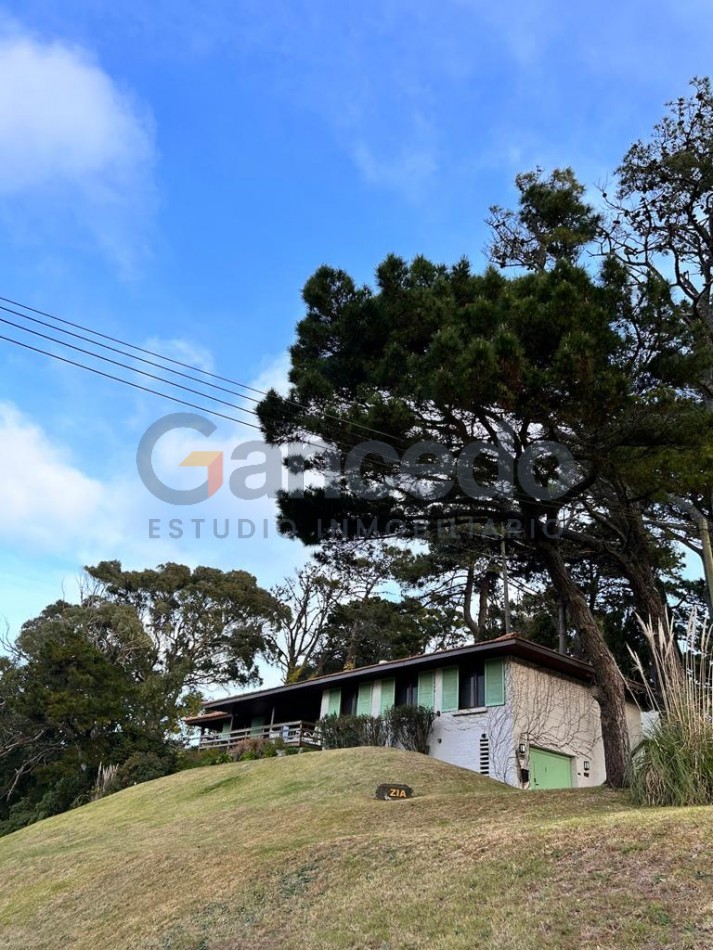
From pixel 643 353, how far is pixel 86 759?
20.0 metres

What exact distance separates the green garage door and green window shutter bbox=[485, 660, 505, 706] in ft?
4.13

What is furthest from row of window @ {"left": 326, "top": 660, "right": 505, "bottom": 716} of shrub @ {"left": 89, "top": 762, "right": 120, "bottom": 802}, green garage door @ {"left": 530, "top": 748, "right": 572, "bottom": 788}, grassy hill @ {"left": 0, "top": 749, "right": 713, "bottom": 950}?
shrub @ {"left": 89, "top": 762, "right": 120, "bottom": 802}

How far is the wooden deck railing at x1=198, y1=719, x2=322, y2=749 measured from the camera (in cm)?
1929

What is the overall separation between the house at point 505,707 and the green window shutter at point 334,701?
0.61 m

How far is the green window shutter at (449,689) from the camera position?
675 inches

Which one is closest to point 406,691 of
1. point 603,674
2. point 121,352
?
point 603,674

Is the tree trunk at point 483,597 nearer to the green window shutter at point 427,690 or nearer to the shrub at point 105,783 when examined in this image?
the green window shutter at point 427,690

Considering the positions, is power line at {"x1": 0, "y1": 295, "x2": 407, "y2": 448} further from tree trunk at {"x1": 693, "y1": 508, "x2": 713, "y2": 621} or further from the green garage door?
the green garage door

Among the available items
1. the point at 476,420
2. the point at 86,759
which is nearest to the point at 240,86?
the point at 476,420

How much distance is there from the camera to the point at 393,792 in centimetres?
1012

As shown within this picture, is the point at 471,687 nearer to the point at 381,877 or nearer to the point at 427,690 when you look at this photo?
the point at 427,690

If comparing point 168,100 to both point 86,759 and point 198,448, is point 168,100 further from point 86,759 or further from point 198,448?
point 86,759

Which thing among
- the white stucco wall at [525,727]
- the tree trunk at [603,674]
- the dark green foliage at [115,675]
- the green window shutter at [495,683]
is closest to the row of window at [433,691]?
the green window shutter at [495,683]

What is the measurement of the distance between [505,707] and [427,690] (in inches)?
90.0
